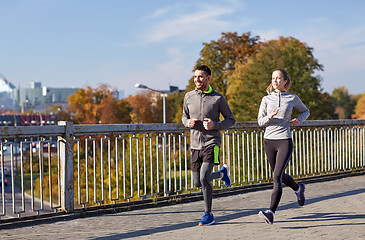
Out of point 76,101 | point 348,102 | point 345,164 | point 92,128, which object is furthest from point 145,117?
point 348,102

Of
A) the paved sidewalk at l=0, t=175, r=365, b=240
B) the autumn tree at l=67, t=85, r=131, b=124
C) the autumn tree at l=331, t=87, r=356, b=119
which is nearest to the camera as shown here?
the paved sidewalk at l=0, t=175, r=365, b=240

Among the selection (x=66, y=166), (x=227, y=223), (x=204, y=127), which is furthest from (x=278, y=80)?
(x=66, y=166)

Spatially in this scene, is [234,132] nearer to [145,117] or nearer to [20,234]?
[20,234]

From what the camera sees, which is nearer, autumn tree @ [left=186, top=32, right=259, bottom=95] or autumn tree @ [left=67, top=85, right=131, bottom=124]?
autumn tree @ [left=186, top=32, right=259, bottom=95]

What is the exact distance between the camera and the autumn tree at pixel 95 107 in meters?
61.8

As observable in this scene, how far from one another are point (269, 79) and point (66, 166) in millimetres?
34720

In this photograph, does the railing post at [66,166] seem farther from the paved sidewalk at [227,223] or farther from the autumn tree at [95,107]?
the autumn tree at [95,107]

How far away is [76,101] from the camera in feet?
210

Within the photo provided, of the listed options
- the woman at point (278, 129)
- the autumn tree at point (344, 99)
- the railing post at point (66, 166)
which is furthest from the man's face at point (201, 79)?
the autumn tree at point (344, 99)

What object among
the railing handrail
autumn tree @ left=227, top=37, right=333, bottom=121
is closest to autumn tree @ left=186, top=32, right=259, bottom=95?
autumn tree @ left=227, top=37, right=333, bottom=121

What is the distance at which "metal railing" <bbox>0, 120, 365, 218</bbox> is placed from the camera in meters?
6.35

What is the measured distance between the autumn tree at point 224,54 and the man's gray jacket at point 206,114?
40.5 m

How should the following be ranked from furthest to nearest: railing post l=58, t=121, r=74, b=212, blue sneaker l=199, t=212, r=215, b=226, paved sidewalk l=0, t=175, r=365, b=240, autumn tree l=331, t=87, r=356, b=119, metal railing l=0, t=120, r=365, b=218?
autumn tree l=331, t=87, r=356, b=119 → railing post l=58, t=121, r=74, b=212 → metal railing l=0, t=120, r=365, b=218 → blue sneaker l=199, t=212, r=215, b=226 → paved sidewalk l=0, t=175, r=365, b=240

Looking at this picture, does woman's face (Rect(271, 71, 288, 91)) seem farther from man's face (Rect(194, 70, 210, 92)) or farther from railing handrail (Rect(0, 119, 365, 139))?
railing handrail (Rect(0, 119, 365, 139))
